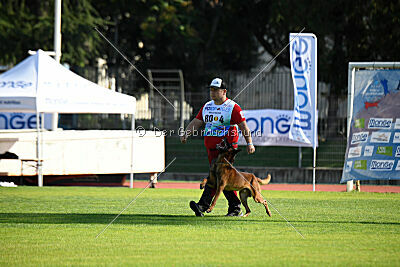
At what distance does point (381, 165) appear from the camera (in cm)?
1747

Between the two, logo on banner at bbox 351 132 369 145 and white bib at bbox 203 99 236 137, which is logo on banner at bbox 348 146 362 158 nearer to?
logo on banner at bbox 351 132 369 145

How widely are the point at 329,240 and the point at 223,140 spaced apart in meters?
2.59

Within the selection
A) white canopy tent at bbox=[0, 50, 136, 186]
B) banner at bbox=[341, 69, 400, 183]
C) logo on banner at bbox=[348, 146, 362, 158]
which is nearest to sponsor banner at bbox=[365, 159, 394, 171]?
banner at bbox=[341, 69, 400, 183]

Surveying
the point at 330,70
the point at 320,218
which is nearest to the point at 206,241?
the point at 320,218

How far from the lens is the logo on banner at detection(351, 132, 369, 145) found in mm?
17656

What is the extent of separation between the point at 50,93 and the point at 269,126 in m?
8.14

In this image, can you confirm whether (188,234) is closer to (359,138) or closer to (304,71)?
(359,138)

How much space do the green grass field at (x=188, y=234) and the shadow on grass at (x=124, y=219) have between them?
0.05 ft

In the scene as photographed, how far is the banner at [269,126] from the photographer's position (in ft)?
77.7

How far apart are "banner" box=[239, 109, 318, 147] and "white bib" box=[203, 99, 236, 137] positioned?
12639 mm

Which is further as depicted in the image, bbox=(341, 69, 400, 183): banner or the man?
bbox=(341, 69, 400, 183): banner

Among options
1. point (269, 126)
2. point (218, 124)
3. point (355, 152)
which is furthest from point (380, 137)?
point (218, 124)

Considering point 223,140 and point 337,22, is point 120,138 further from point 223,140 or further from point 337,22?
point 337,22

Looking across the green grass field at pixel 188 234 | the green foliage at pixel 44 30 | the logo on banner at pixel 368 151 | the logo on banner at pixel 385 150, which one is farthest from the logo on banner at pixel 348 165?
the green foliage at pixel 44 30
